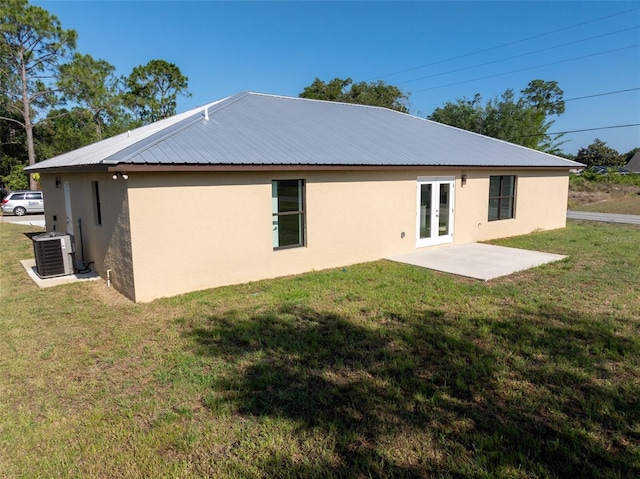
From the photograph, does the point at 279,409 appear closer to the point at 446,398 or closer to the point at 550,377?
the point at 446,398

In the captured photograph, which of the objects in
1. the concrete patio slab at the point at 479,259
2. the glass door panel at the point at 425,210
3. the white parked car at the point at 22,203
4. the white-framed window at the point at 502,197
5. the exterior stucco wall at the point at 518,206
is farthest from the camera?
the white parked car at the point at 22,203

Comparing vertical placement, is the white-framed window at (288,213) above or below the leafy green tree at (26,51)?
below

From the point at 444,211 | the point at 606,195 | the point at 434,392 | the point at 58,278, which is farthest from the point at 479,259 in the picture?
the point at 606,195

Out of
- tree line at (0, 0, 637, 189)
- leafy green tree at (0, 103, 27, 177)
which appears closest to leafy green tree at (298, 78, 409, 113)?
tree line at (0, 0, 637, 189)

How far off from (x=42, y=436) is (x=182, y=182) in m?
4.80

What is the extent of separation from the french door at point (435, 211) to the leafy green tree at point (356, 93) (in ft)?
109

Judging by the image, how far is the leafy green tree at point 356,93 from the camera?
Result: 144ft

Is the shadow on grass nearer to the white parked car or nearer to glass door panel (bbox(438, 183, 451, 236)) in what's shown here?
glass door panel (bbox(438, 183, 451, 236))

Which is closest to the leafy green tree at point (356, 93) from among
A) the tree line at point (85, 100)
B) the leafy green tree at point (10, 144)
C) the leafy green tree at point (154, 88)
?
the tree line at point (85, 100)

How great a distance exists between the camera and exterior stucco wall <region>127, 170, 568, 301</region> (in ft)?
24.1

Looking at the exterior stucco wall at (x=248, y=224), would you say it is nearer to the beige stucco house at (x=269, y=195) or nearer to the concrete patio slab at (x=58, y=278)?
the beige stucco house at (x=269, y=195)

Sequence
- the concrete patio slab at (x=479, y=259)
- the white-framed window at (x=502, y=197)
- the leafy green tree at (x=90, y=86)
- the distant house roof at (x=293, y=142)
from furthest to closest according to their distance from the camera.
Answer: the leafy green tree at (x=90, y=86), the white-framed window at (x=502, y=197), the concrete patio slab at (x=479, y=259), the distant house roof at (x=293, y=142)

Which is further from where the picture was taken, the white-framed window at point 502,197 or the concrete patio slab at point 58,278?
the white-framed window at point 502,197

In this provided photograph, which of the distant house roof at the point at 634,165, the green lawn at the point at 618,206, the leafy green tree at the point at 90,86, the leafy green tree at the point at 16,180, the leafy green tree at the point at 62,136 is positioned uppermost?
the leafy green tree at the point at 90,86
